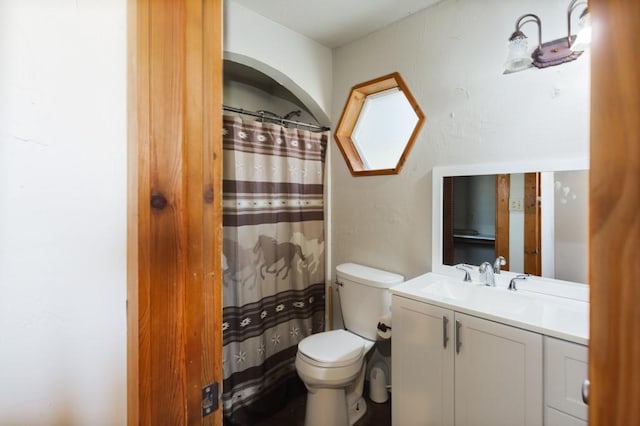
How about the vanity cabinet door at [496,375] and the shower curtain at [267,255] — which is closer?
the vanity cabinet door at [496,375]

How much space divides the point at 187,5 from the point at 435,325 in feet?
4.72

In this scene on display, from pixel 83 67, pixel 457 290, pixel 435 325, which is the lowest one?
pixel 435 325

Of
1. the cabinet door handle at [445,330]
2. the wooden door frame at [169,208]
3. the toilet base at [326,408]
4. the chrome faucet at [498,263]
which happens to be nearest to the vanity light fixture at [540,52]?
the chrome faucet at [498,263]

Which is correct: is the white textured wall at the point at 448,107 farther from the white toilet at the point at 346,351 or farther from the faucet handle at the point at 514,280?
the faucet handle at the point at 514,280

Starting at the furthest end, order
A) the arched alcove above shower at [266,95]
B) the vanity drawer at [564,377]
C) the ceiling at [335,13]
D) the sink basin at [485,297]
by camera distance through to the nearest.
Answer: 1. the arched alcove above shower at [266,95]
2. the ceiling at [335,13]
3. the sink basin at [485,297]
4. the vanity drawer at [564,377]

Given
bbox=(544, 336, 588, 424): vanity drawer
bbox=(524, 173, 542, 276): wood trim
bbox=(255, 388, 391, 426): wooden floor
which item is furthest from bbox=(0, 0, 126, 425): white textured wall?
bbox=(524, 173, 542, 276): wood trim

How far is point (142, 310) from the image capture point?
55 cm

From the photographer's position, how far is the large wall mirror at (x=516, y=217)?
1399mm

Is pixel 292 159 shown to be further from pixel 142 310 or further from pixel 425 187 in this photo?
pixel 142 310

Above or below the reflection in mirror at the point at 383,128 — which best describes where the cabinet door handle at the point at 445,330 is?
below

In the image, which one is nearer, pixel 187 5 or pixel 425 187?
pixel 187 5

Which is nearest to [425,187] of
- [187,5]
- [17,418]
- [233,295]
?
[233,295]

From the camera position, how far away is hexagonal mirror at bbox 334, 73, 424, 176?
2.05 m

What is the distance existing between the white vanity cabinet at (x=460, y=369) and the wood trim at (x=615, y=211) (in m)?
1.04
